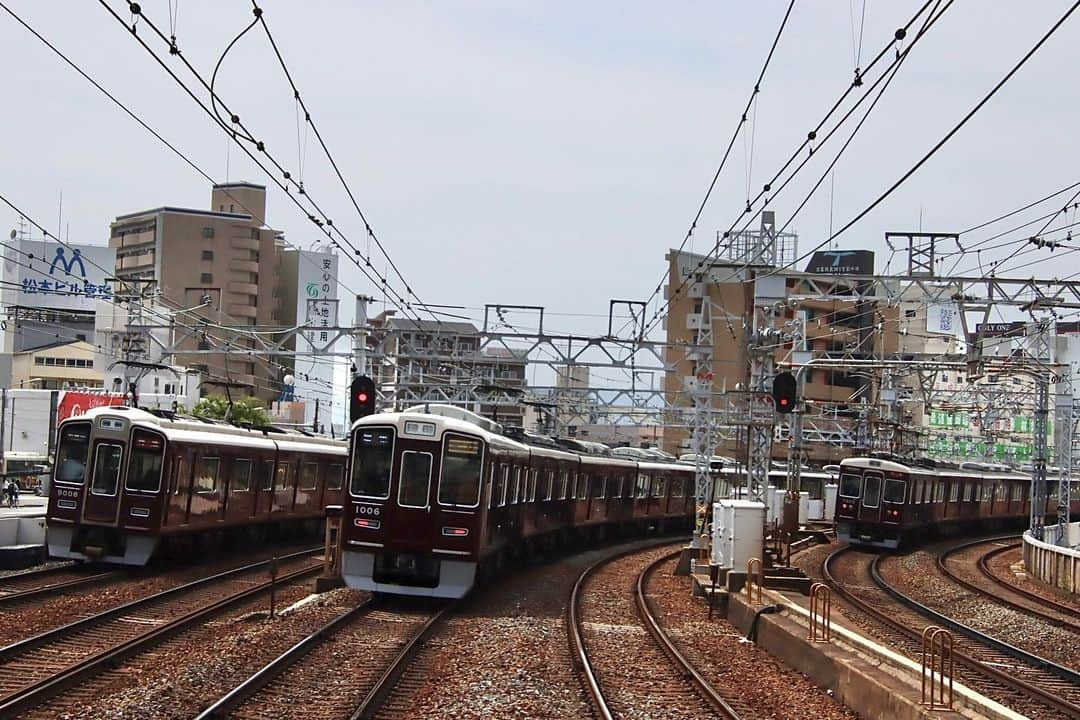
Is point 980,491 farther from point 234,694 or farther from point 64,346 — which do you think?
point 64,346

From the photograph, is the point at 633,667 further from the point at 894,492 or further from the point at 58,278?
the point at 58,278

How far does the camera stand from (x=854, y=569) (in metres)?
24.5

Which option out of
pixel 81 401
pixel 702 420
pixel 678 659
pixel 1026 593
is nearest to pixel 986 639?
pixel 678 659

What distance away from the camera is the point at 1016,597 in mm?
20938

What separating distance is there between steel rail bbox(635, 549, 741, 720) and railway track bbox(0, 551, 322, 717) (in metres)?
4.31

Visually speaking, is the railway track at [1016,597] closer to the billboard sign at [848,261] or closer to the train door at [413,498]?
the train door at [413,498]

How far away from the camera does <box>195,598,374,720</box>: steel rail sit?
8.00 metres

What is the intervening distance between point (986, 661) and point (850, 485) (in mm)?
17460

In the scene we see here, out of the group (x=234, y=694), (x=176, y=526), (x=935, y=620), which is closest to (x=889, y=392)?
(x=935, y=620)

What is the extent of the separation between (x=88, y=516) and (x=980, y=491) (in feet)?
90.3

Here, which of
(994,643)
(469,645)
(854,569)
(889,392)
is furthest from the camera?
(889,392)

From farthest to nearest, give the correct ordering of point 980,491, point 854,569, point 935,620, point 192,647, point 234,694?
1. point 980,491
2. point 854,569
3. point 935,620
4. point 192,647
5. point 234,694

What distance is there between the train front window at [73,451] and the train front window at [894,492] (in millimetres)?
18779

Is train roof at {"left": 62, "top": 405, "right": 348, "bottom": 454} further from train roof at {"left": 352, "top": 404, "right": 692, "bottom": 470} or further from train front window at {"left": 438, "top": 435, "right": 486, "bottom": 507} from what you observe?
train front window at {"left": 438, "top": 435, "right": 486, "bottom": 507}
